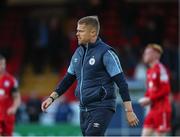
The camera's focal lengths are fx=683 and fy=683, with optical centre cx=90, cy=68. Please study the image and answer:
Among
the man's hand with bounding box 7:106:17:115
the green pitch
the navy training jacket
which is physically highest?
the navy training jacket

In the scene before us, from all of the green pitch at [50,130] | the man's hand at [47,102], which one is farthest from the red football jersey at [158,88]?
the green pitch at [50,130]

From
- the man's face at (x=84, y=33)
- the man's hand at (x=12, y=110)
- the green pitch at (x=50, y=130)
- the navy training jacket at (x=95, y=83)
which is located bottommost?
the green pitch at (x=50, y=130)

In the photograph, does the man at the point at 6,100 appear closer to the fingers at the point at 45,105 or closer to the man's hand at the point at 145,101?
the man's hand at the point at 145,101

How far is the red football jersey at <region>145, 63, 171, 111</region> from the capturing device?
1212 cm

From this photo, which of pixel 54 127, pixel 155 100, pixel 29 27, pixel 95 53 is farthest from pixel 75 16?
pixel 95 53

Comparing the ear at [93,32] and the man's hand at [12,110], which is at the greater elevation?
the ear at [93,32]

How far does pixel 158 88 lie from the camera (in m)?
12.2

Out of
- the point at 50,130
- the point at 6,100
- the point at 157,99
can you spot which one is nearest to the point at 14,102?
the point at 6,100

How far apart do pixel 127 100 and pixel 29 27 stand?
1358 cm

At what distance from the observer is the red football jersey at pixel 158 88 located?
39.8 feet

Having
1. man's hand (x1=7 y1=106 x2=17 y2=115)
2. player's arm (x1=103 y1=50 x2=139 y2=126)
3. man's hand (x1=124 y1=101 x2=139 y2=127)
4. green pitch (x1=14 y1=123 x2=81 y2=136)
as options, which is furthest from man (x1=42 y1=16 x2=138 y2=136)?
green pitch (x1=14 y1=123 x2=81 y2=136)

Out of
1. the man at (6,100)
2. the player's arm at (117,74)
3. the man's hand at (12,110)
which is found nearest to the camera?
the player's arm at (117,74)

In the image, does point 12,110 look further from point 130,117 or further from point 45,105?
point 130,117

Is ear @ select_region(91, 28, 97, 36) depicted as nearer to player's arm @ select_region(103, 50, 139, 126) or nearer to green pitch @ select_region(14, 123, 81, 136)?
player's arm @ select_region(103, 50, 139, 126)
